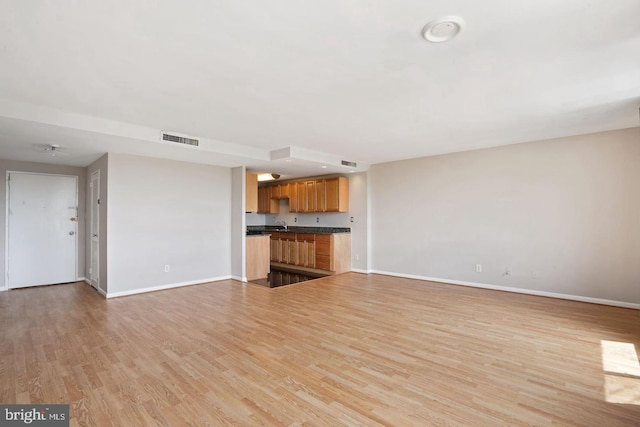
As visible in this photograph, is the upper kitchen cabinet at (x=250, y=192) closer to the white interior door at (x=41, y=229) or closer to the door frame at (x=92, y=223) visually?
the door frame at (x=92, y=223)

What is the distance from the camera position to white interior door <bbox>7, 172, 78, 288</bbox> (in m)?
5.58

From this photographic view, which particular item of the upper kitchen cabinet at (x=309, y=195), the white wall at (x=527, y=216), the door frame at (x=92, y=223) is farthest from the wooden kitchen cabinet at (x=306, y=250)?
the door frame at (x=92, y=223)

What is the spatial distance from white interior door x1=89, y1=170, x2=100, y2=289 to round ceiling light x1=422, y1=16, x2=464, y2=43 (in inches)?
225

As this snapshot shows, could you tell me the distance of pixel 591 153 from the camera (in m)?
4.52

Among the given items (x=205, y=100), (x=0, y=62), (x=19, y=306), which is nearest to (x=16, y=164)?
(x=19, y=306)

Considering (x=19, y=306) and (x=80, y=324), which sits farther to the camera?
Result: (x=19, y=306)

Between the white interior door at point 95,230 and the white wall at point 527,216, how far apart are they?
551cm

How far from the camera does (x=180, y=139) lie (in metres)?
4.40

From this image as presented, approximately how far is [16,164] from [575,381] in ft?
27.6

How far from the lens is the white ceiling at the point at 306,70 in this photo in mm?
1872

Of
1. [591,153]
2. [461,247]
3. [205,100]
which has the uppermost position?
[205,100]

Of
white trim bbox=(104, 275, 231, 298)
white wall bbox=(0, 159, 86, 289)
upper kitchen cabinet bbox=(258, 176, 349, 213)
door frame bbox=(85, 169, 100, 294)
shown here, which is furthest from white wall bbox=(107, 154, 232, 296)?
upper kitchen cabinet bbox=(258, 176, 349, 213)

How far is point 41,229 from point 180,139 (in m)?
3.80

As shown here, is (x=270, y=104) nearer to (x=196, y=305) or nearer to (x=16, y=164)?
(x=196, y=305)
